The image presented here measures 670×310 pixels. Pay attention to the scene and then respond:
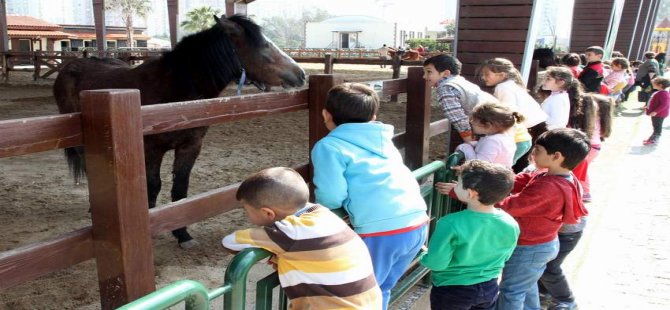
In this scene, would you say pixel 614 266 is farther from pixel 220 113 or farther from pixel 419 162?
pixel 220 113

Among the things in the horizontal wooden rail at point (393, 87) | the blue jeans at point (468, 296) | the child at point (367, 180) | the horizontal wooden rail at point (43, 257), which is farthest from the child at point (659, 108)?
the horizontal wooden rail at point (43, 257)

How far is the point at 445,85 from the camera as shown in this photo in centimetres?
337

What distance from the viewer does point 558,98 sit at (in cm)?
386

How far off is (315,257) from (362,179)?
55 centimetres

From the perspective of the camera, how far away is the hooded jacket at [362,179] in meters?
1.93

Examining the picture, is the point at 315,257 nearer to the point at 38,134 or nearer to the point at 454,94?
the point at 38,134

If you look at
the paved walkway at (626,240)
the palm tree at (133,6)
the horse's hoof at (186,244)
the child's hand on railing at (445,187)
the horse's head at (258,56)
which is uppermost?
the palm tree at (133,6)

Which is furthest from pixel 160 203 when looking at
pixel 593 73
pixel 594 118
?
pixel 593 73

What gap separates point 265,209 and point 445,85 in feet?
7.13

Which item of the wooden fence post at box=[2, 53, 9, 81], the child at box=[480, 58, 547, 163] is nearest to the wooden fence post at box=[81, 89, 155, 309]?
the child at box=[480, 58, 547, 163]

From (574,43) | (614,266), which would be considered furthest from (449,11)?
(614,266)

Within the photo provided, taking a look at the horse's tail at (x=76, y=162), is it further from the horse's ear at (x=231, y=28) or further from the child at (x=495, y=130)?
the child at (x=495, y=130)

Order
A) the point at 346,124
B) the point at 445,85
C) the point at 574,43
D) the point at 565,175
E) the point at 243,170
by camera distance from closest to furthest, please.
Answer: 1. the point at 346,124
2. the point at 565,175
3. the point at 445,85
4. the point at 243,170
5. the point at 574,43

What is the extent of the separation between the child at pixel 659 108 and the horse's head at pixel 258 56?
7.61 m
